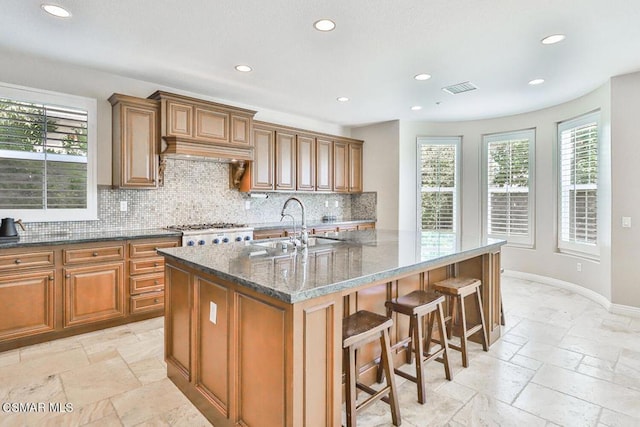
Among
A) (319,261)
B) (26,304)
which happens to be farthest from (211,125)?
(319,261)

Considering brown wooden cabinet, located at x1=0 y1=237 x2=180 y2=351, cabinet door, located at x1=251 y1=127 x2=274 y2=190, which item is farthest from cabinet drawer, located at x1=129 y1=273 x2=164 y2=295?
cabinet door, located at x1=251 y1=127 x2=274 y2=190

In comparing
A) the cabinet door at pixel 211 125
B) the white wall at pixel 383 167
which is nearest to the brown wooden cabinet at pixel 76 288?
the cabinet door at pixel 211 125

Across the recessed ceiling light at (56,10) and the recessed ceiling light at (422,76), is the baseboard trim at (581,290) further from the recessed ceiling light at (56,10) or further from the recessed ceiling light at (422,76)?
the recessed ceiling light at (56,10)

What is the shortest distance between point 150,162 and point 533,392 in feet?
13.2

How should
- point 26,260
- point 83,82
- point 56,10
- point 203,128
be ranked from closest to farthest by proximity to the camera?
point 56,10, point 26,260, point 83,82, point 203,128

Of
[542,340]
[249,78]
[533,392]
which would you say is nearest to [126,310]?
[249,78]

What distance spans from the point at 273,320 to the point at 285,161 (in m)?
3.97

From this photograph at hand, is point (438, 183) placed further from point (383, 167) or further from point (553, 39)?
point (553, 39)

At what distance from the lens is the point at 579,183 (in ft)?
15.6

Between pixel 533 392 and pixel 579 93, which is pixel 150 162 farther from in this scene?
pixel 579 93

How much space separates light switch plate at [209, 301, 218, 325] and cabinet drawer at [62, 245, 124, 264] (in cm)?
202

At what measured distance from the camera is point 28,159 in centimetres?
339

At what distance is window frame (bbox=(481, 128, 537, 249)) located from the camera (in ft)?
17.9

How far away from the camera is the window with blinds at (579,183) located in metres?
4.50
